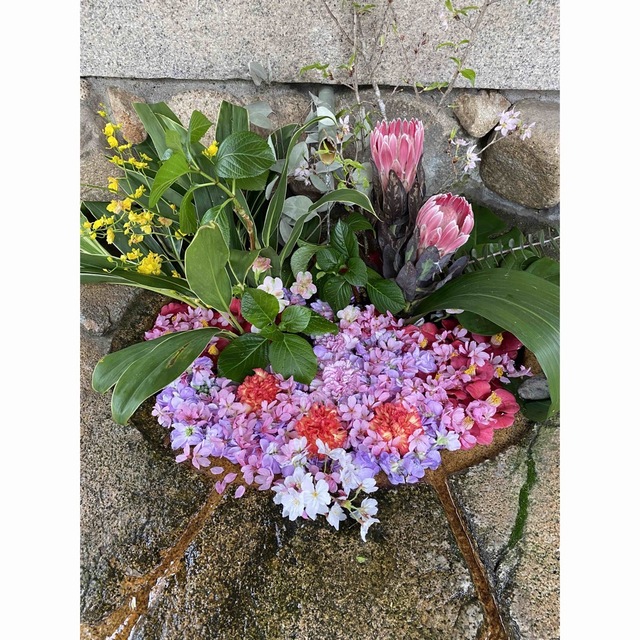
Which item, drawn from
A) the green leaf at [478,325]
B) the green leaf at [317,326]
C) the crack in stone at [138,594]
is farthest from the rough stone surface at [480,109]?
the crack in stone at [138,594]

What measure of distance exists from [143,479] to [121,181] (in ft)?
1.73

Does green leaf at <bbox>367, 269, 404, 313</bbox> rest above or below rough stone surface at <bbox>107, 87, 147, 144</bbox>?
below

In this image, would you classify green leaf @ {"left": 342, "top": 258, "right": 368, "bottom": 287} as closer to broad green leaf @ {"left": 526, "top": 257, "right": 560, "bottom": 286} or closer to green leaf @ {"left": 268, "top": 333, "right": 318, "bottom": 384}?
green leaf @ {"left": 268, "top": 333, "right": 318, "bottom": 384}

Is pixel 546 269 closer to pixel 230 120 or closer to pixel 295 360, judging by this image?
pixel 295 360

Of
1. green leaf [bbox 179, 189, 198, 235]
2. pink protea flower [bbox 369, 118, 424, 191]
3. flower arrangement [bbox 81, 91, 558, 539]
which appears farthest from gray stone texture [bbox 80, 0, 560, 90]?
green leaf [bbox 179, 189, 198, 235]

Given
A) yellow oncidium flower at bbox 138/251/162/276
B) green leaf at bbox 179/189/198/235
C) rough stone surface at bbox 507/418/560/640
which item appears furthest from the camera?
yellow oncidium flower at bbox 138/251/162/276

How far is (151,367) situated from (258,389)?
168 mm

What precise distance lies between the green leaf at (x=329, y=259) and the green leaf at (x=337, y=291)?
20 millimetres

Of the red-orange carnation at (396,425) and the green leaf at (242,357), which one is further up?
the green leaf at (242,357)

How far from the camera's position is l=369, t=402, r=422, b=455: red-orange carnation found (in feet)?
2.49

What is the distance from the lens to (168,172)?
0.69 meters

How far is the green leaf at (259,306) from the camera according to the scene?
0.78 meters

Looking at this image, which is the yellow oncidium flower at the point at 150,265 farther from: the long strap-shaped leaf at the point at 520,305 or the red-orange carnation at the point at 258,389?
the long strap-shaped leaf at the point at 520,305

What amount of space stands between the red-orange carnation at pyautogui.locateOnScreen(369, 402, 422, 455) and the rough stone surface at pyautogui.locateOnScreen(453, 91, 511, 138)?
637 millimetres
